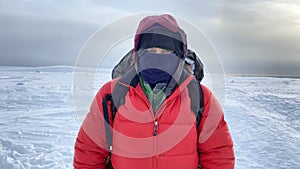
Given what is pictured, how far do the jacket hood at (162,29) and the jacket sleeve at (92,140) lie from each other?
44cm

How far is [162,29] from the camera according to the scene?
1557mm

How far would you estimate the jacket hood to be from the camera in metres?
1.56

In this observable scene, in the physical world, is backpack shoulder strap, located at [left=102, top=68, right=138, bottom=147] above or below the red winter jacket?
above

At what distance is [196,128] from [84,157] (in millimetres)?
699

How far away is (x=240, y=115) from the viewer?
7.01 meters

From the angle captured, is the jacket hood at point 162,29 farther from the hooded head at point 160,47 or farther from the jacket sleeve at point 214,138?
the jacket sleeve at point 214,138

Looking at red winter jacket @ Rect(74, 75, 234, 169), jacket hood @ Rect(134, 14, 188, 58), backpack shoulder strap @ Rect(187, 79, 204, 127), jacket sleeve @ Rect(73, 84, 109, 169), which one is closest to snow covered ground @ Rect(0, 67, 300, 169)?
jacket sleeve @ Rect(73, 84, 109, 169)

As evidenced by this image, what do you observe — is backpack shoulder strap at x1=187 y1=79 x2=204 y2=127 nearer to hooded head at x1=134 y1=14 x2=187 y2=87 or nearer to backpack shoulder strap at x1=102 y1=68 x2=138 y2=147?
hooded head at x1=134 y1=14 x2=187 y2=87

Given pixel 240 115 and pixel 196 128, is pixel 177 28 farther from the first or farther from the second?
pixel 240 115

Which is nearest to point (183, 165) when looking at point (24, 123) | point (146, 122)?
point (146, 122)

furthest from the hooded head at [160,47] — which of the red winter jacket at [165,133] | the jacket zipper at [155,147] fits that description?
the jacket zipper at [155,147]

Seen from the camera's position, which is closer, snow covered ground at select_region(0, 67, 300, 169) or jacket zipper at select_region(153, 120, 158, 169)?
jacket zipper at select_region(153, 120, 158, 169)

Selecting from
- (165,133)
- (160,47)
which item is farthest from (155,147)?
(160,47)

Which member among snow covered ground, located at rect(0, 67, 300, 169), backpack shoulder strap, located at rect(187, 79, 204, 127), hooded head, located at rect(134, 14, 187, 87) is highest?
hooded head, located at rect(134, 14, 187, 87)
